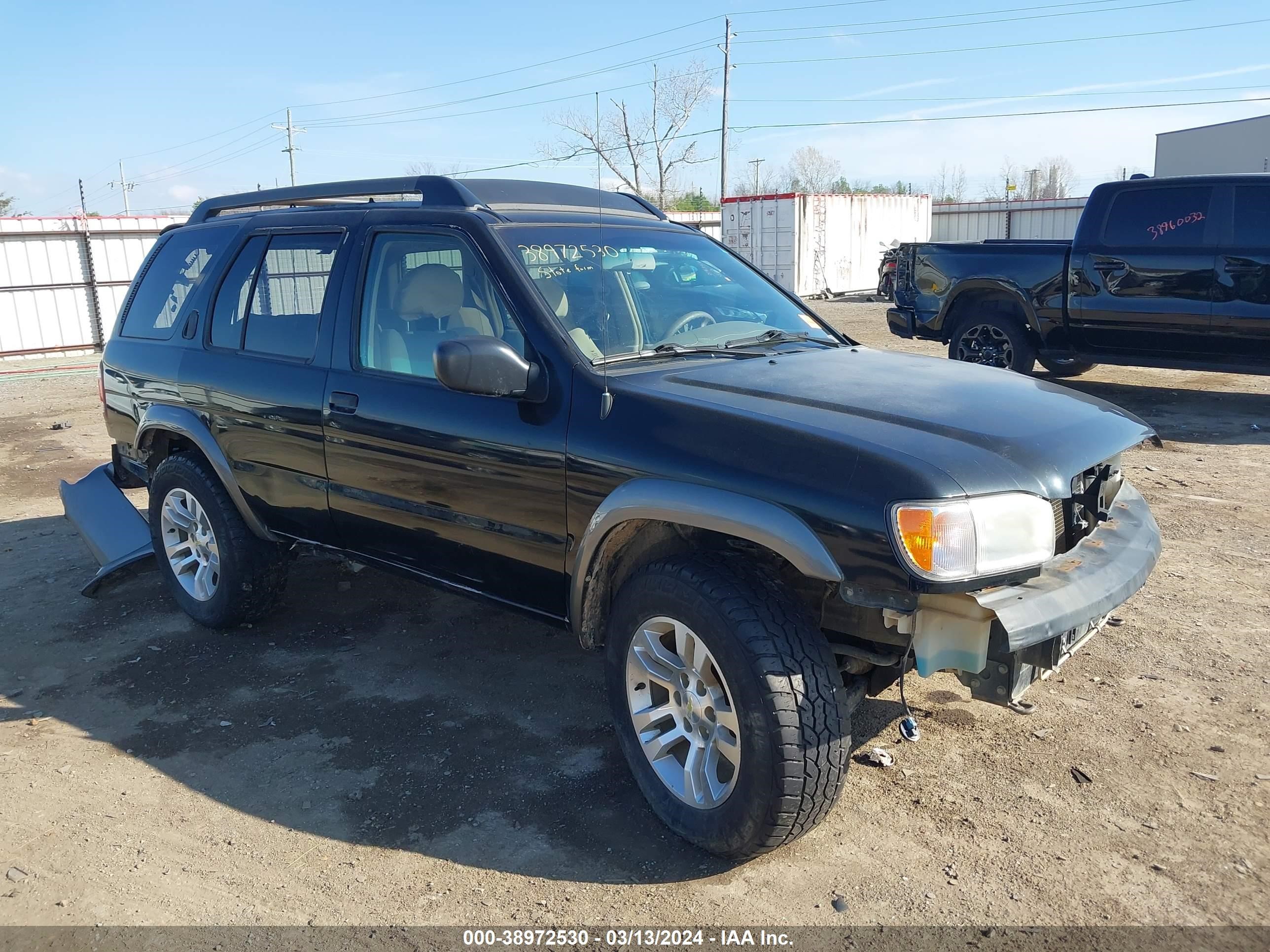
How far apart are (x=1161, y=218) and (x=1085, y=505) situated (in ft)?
23.7

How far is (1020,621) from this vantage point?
2.61 meters

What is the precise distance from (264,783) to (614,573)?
1.48 metres

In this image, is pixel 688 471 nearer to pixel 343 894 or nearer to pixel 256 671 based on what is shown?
pixel 343 894

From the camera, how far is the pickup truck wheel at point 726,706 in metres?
2.75

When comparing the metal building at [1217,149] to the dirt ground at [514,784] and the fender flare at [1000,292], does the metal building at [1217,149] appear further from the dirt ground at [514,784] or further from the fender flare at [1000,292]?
the dirt ground at [514,784]

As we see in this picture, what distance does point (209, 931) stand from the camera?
9.12 ft

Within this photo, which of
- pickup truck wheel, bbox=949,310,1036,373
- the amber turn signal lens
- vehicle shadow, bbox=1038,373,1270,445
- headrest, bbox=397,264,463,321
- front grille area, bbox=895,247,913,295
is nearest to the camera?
the amber turn signal lens

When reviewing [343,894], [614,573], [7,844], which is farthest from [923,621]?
[7,844]

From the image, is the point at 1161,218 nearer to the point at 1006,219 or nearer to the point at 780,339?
the point at 780,339

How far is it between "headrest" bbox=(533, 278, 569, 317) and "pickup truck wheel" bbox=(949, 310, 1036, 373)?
7.26 metres

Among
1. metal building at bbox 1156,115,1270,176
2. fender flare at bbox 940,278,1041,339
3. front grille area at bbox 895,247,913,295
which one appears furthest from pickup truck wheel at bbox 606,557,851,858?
metal building at bbox 1156,115,1270,176

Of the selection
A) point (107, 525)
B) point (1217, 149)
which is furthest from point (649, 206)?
point (1217, 149)

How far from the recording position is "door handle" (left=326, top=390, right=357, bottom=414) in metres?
3.95

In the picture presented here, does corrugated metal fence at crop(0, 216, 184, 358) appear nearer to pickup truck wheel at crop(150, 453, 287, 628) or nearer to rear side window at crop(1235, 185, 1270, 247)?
pickup truck wheel at crop(150, 453, 287, 628)
